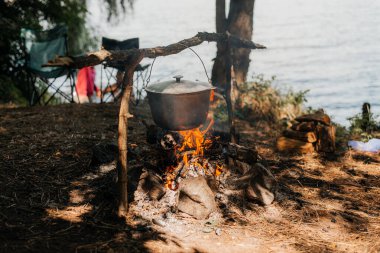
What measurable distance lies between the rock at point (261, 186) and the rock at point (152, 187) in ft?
3.44

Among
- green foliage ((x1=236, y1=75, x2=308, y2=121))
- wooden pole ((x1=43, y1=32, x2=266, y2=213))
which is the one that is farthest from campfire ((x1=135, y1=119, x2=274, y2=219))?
green foliage ((x1=236, y1=75, x2=308, y2=121))

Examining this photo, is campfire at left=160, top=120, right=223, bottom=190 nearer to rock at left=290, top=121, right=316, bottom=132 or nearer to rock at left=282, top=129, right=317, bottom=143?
rock at left=282, top=129, right=317, bottom=143

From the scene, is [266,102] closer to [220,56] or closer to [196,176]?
[220,56]

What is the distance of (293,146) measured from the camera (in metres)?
6.54

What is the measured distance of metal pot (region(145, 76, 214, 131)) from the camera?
4.39 metres

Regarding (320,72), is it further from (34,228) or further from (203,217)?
(34,228)

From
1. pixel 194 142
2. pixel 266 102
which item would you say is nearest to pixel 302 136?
pixel 266 102

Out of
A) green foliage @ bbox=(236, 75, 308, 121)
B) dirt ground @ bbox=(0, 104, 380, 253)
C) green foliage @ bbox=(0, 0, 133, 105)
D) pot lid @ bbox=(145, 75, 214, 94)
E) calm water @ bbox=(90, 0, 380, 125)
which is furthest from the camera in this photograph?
calm water @ bbox=(90, 0, 380, 125)

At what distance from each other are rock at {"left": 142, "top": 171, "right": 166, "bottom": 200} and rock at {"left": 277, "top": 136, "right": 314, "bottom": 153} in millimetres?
2923

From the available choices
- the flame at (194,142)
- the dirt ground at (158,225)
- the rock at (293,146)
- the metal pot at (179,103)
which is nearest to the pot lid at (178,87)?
the metal pot at (179,103)

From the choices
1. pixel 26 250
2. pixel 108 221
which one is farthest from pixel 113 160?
pixel 26 250

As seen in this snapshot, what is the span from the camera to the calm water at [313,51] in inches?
473

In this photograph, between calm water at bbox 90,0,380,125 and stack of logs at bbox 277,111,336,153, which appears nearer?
stack of logs at bbox 277,111,336,153

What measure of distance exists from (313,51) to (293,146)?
1377 cm
